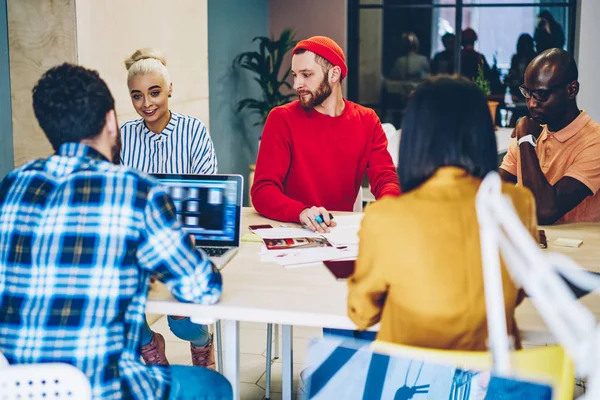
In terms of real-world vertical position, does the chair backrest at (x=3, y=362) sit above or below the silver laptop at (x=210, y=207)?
below

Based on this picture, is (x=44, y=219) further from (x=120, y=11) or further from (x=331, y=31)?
(x=331, y=31)

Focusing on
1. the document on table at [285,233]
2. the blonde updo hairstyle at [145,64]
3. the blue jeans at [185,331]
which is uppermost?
the blonde updo hairstyle at [145,64]

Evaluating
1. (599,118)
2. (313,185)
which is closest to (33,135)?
(313,185)

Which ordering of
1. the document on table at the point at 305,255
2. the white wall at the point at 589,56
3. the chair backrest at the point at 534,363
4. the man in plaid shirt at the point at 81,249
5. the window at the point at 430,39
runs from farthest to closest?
the window at the point at 430,39
the white wall at the point at 589,56
the document on table at the point at 305,255
the man in plaid shirt at the point at 81,249
the chair backrest at the point at 534,363

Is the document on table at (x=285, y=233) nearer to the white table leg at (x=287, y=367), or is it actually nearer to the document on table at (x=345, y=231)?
the document on table at (x=345, y=231)

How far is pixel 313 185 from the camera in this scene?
9.49ft

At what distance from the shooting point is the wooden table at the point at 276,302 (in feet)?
5.48

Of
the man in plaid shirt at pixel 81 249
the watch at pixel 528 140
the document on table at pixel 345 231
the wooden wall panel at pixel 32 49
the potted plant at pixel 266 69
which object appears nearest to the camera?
the man in plaid shirt at pixel 81 249

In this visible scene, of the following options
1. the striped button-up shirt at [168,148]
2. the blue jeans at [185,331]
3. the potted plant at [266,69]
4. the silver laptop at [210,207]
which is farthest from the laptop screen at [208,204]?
the potted plant at [266,69]

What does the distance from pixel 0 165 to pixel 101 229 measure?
173 centimetres

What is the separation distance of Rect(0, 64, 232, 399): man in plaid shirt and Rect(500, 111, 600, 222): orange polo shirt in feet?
5.08

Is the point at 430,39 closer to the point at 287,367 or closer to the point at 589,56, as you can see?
the point at 589,56

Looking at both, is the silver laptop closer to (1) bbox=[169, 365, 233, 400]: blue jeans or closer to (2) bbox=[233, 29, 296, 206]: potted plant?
(1) bbox=[169, 365, 233, 400]: blue jeans

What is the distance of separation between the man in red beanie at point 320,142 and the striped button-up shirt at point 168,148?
278 millimetres
